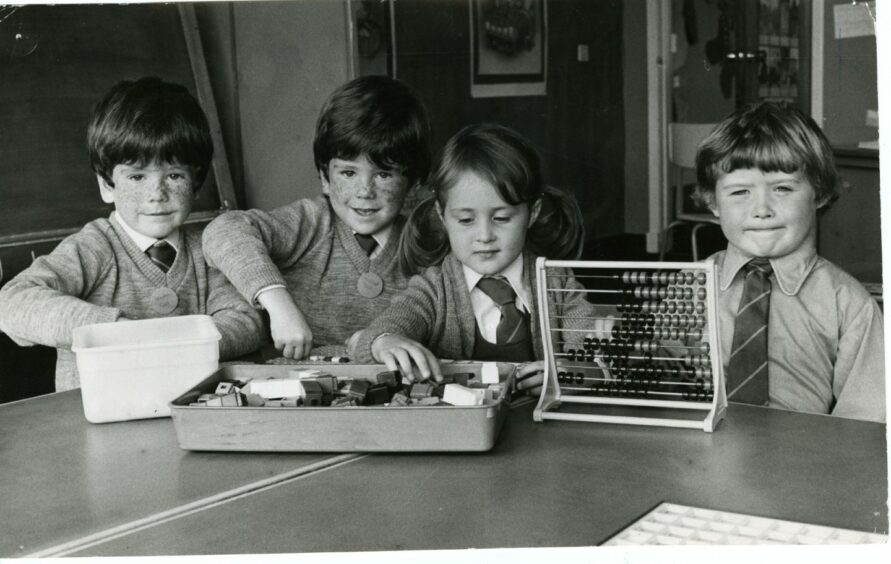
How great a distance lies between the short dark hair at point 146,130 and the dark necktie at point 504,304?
78 cm

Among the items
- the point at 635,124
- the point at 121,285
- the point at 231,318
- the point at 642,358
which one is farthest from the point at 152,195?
the point at 635,124

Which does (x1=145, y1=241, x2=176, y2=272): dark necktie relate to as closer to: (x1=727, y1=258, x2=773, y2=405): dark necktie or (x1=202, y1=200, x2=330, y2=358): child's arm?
(x1=202, y1=200, x2=330, y2=358): child's arm

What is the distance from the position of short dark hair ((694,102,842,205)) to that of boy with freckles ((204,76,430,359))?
2.45ft

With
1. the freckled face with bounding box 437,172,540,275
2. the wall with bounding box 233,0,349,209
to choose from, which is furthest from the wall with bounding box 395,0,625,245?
the freckled face with bounding box 437,172,540,275

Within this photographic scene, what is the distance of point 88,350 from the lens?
5.13ft

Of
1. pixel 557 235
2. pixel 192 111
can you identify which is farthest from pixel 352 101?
pixel 557 235

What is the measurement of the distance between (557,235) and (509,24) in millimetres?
2740

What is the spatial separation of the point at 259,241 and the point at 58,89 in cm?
121

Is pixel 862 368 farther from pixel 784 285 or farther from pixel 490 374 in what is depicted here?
pixel 490 374

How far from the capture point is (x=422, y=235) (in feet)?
7.55

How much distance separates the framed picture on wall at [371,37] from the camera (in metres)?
3.31

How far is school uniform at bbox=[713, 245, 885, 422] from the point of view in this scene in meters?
1.82

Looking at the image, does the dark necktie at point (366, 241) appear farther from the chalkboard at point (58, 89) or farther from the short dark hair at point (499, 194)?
the chalkboard at point (58, 89)

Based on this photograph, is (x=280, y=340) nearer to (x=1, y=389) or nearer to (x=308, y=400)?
(x=308, y=400)
